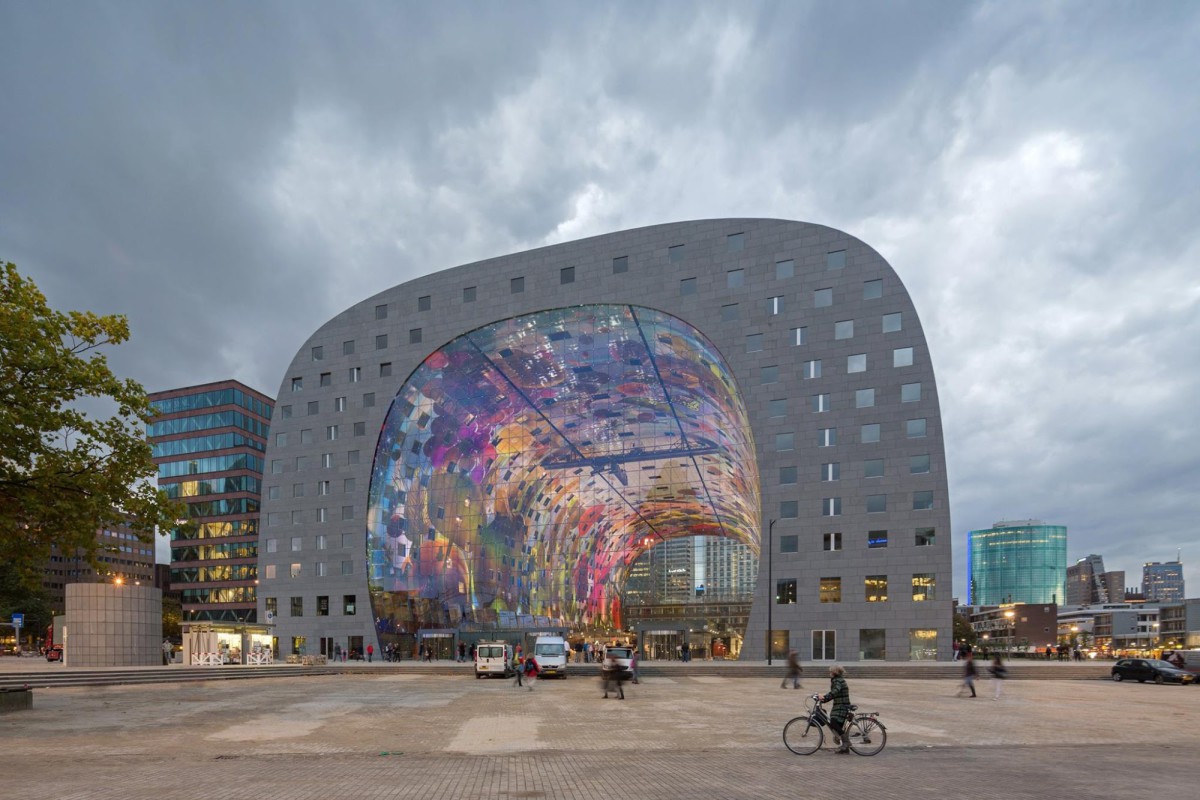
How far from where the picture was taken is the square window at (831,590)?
5197 cm

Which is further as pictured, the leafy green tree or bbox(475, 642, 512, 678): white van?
bbox(475, 642, 512, 678): white van

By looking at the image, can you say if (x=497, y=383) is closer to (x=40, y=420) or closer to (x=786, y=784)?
(x=40, y=420)

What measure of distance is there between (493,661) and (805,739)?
104 ft

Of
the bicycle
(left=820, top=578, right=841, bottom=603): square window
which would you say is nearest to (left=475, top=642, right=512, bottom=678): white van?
(left=820, top=578, right=841, bottom=603): square window

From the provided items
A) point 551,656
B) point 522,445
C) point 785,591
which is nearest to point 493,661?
point 551,656

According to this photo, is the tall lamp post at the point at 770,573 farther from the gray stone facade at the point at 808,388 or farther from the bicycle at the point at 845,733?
the bicycle at the point at 845,733

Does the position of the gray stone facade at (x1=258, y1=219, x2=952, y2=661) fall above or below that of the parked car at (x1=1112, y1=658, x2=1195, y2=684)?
above

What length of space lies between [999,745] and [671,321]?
145 ft

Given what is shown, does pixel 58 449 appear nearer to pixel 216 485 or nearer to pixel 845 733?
pixel 845 733

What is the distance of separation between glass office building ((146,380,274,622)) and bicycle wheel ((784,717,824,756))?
106 metres

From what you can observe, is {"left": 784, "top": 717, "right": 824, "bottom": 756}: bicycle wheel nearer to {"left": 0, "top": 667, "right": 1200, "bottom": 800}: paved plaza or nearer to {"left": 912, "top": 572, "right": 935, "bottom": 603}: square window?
{"left": 0, "top": 667, "right": 1200, "bottom": 800}: paved plaza

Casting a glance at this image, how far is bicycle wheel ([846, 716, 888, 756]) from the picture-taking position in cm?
1517

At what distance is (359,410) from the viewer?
226ft

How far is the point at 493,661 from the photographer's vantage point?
4447cm
